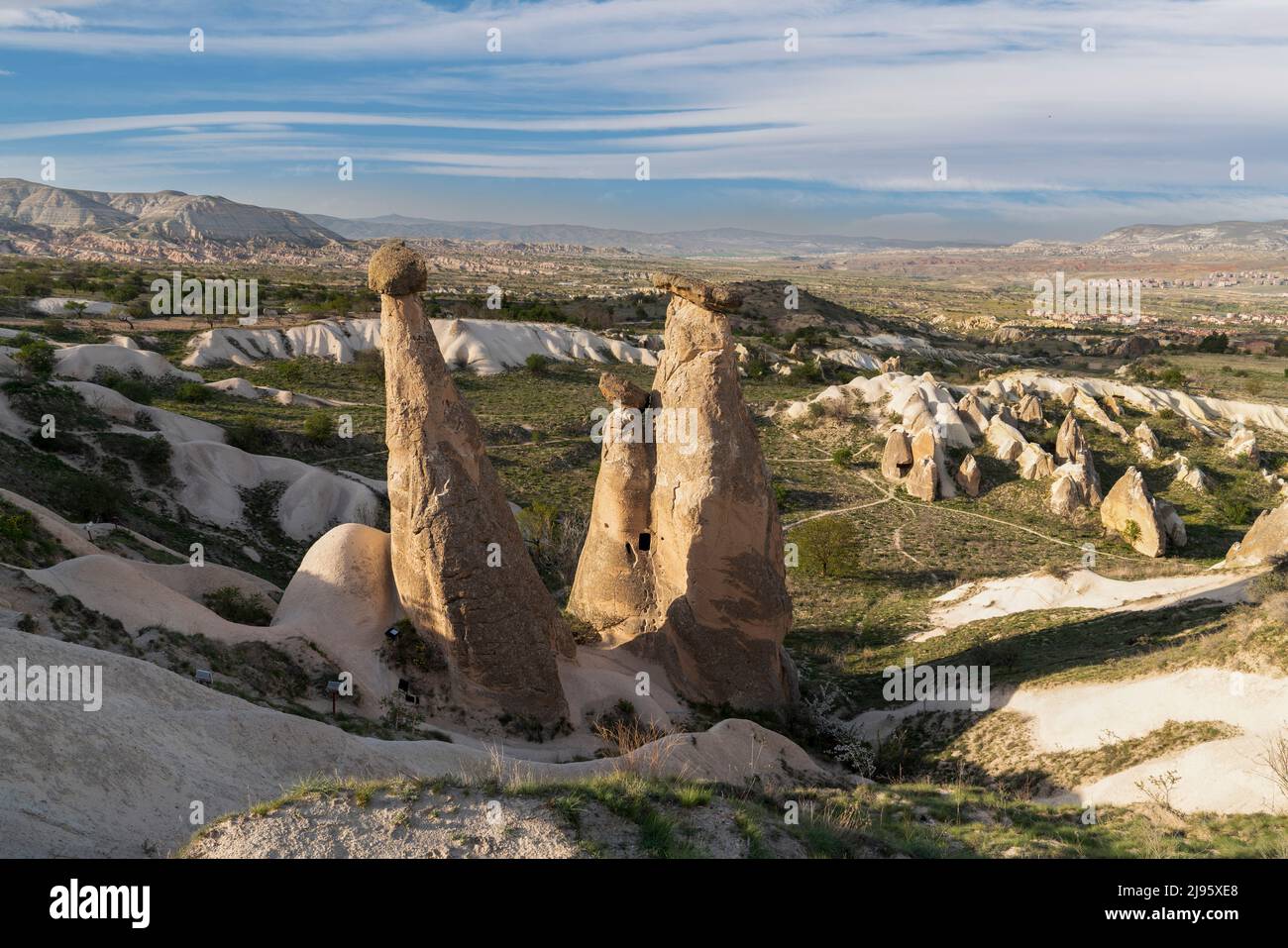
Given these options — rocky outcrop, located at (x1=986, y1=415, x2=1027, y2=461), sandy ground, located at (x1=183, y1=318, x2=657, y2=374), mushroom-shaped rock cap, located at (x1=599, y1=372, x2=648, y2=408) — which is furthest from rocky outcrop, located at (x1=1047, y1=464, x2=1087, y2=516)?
sandy ground, located at (x1=183, y1=318, x2=657, y2=374)

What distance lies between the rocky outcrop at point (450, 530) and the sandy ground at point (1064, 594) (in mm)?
10416

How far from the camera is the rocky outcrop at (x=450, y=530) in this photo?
37.6ft

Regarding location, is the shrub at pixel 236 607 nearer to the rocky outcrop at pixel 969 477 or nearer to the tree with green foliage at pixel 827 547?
the tree with green foliage at pixel 827 547

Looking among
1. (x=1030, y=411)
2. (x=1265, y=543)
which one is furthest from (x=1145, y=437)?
(x=1265, y=543)

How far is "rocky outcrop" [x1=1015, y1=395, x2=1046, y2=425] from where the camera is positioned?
37531mm

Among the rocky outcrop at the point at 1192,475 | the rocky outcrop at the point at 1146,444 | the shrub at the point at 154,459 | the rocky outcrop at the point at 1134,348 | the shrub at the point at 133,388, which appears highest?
the rocky outcrop at the point at 1134,348

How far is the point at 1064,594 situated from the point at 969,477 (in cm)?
1308

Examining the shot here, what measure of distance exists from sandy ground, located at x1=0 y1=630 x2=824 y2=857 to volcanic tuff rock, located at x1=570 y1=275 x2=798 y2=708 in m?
3.82

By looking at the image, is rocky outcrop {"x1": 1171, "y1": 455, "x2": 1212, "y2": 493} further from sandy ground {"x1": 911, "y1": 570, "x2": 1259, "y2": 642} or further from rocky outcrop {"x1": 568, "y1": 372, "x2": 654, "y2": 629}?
rocky outcrop {"x1": 568, "y1": 372, "x2": 654, "y2": 629}

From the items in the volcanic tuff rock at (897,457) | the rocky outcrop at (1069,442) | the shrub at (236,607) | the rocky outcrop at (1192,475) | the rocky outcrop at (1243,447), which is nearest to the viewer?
the shrub at (236,607)

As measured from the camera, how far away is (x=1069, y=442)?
109ft

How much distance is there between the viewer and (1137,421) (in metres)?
39.1

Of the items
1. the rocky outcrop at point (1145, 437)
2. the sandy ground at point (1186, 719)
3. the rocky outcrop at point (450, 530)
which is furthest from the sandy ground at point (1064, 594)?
the rocky outcrop at point (1145, 437)
